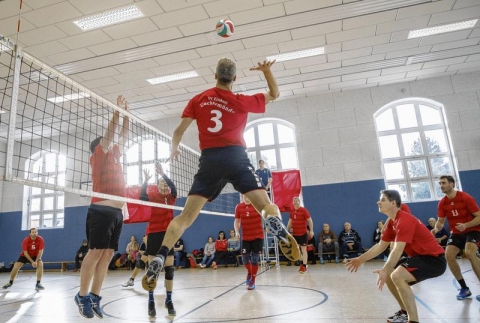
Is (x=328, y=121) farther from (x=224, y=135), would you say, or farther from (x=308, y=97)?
(x=224, y=135)

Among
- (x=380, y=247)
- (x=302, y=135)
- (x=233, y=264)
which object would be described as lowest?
(x=233, y=264)

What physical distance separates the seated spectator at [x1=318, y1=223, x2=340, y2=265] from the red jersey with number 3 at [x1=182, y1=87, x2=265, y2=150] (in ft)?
30.3

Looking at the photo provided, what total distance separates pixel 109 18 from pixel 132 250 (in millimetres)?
8499

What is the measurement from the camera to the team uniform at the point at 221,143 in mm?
2533

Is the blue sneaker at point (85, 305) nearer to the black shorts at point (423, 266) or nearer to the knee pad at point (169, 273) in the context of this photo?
Result: the knee pad at point (169, 273)

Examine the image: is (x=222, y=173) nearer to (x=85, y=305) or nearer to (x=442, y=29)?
(x=85, y=305)

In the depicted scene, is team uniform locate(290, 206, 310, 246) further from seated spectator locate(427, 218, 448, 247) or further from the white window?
the white window

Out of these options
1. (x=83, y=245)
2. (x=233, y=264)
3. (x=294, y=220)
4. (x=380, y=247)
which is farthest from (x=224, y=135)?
(x=83, y=245)

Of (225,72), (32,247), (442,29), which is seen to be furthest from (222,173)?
(442,29)

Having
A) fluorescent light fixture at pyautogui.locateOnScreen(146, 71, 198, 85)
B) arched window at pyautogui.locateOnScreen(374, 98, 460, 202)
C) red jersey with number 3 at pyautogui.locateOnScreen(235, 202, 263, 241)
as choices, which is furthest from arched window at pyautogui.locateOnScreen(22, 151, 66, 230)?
arched window at pyautogui.locateOnScreen(374, 98, 460, 202)

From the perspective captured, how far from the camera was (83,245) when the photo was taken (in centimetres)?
1344

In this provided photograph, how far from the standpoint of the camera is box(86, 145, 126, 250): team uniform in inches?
137

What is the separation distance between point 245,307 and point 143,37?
22.5 feet

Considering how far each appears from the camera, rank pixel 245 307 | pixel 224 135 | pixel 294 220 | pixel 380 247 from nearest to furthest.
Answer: pixel 224 135, pixel 380 247, pixel 245 307, pixel 294 220
